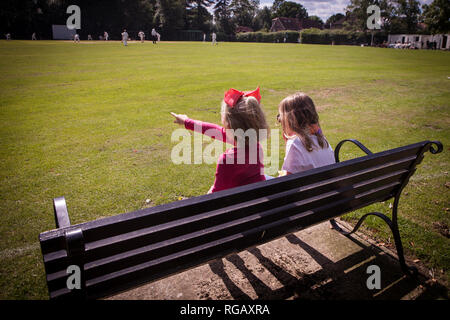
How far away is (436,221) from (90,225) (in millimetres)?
3800

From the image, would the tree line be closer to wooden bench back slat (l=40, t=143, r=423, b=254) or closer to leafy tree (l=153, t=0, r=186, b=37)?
leafy tree (l=153, t=0, r=186, b=37)

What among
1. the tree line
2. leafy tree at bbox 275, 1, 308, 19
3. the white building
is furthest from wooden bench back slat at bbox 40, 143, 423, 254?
leafy tree at bbox 275, 1, 308, 19

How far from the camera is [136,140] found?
6.12m

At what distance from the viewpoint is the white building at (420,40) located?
202 ft

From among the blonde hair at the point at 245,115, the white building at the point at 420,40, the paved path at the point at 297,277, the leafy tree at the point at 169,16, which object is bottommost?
the paved path at the point at 297,277

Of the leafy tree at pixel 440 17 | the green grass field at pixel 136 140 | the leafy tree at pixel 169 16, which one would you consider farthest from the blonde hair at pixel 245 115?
the leafy tree at pixel 169 16

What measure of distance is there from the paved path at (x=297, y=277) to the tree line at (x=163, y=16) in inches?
2345

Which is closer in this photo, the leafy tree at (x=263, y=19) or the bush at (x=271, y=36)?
the bush at (x=271, y=36)

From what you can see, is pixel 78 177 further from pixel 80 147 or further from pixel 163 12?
pixel 163 12

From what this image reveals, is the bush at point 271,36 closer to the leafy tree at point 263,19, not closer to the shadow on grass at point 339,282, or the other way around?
the leafy tree at point 263,19

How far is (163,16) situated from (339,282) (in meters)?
75.3

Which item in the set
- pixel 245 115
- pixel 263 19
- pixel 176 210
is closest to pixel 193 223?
pixel 176 210

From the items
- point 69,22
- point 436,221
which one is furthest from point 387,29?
point 436,221

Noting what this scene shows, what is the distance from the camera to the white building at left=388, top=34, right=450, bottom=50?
61.5 m
